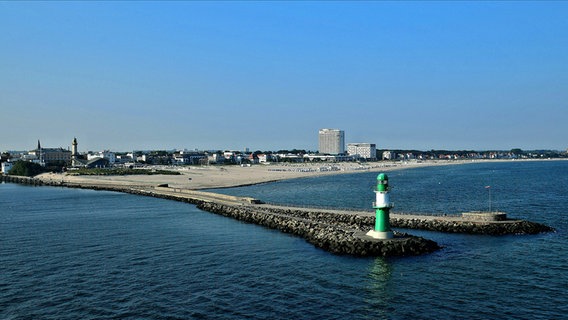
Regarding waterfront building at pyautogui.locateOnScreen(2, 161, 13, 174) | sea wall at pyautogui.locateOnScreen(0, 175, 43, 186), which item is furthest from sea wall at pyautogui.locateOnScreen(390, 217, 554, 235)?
waterfront building at pyautogui.locateOnScreen(2, 161, 13, 174)

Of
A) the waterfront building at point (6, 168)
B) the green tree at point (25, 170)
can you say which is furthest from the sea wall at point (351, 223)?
the waterfront building at point (6, 168)

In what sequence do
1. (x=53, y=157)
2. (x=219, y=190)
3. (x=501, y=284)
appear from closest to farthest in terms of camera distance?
(x=501, y=284), (x=219, y=190), (x=53, y=157)

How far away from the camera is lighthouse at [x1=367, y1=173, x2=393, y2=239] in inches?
1166

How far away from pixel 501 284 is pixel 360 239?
28.2ft

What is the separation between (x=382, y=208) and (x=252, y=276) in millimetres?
9578

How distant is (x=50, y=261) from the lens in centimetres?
2709

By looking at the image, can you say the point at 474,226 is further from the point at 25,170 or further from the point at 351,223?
the point at 25,170

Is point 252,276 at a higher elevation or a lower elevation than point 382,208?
lower

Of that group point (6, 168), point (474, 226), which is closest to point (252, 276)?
point (474, 226)

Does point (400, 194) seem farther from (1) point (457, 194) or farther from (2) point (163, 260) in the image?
(2) point (163, 260)

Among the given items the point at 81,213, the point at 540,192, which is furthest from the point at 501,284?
the point at 540,192

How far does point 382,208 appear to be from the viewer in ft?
97.2

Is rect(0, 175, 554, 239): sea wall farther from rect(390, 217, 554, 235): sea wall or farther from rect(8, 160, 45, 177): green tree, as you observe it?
rect(8, 160, 45, 177): green tree

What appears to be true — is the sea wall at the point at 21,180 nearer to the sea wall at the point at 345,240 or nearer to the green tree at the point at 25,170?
the green tree at the point at 25,170
